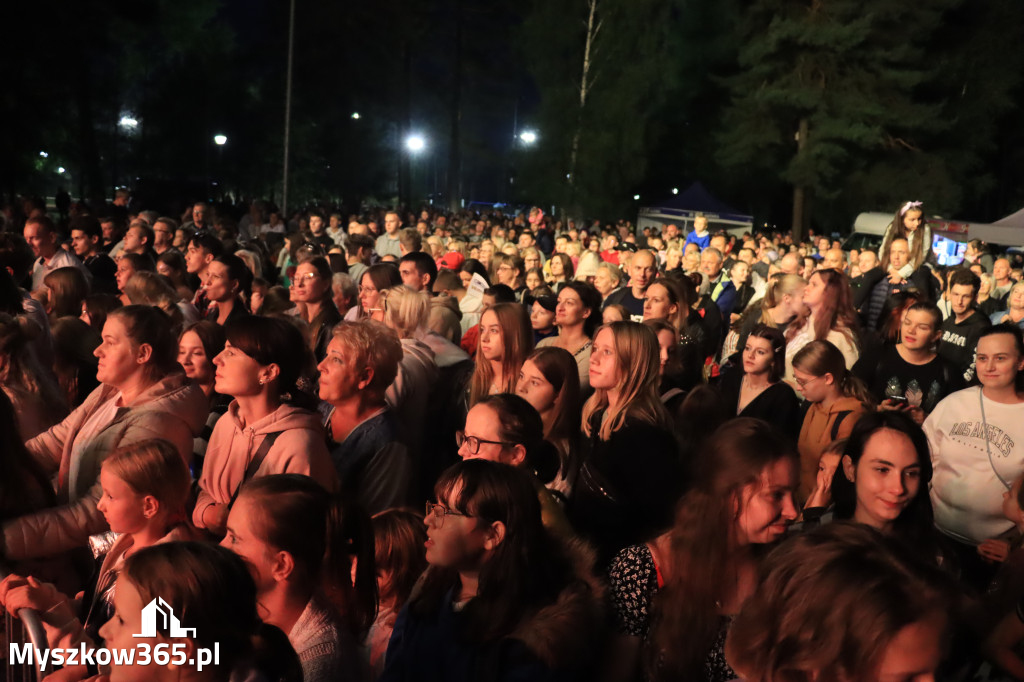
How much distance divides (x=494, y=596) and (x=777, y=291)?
5.89m

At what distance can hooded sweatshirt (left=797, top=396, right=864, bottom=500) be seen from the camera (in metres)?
5.58

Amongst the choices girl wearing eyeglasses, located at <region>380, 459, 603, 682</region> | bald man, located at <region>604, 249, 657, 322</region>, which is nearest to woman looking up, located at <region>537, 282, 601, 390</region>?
bald man, located at <region>604, 249, 657, 322</region>

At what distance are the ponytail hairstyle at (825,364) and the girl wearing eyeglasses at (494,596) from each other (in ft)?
10.1

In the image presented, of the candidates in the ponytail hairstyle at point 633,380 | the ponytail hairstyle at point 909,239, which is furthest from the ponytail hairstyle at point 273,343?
the ponytail hairstyle at point 909,239

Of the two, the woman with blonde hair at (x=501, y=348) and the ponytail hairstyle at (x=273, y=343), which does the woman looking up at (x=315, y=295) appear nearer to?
the woman with blonde hair at (x=501, y=348)

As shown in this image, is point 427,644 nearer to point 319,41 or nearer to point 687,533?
point 687,533

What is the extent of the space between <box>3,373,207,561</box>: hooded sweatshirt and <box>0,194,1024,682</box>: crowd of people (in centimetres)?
1

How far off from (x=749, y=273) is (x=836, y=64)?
Answer: 28313 millimetres

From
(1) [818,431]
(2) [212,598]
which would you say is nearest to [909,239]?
(1) [818,431]

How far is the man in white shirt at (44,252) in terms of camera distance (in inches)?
353

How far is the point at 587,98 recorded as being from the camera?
40.0 meters

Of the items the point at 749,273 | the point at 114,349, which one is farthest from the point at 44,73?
the point at 114,349

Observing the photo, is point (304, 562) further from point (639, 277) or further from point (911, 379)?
point (639, 277)

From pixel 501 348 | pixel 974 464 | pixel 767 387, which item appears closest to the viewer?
pixel 974 464
